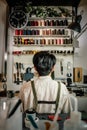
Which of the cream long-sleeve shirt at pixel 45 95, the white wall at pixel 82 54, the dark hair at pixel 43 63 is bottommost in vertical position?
the cream long-sleeve shirt at pixel 45 95

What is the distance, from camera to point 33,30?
5.91 m

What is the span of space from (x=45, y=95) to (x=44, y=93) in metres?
0.02

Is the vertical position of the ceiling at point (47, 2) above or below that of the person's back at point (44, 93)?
above

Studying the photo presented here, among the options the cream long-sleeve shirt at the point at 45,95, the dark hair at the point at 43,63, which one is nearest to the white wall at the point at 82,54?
the dark hair at the point at 43,63

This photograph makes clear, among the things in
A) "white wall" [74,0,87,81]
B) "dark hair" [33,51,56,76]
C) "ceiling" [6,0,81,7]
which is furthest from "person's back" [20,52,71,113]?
"ceiling" [6,0,81,7]

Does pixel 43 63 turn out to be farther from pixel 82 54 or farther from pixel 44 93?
pixel 82 54

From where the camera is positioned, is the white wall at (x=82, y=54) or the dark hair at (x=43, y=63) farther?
the white wall at (x=82, y=54)

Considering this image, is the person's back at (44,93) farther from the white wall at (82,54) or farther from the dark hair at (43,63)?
the white wall at (82,54)

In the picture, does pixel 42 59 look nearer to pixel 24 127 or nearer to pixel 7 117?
pixel 24 127

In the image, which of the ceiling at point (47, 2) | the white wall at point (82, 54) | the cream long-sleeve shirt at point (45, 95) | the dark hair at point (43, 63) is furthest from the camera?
the white wall at point (82, 54)

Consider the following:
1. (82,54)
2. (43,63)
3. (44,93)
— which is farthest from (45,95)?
(82,54)

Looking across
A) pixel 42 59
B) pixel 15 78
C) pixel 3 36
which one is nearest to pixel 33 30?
pixel 3 36

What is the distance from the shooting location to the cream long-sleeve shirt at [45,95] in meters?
1.80

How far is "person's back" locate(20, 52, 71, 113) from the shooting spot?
1821 mm
